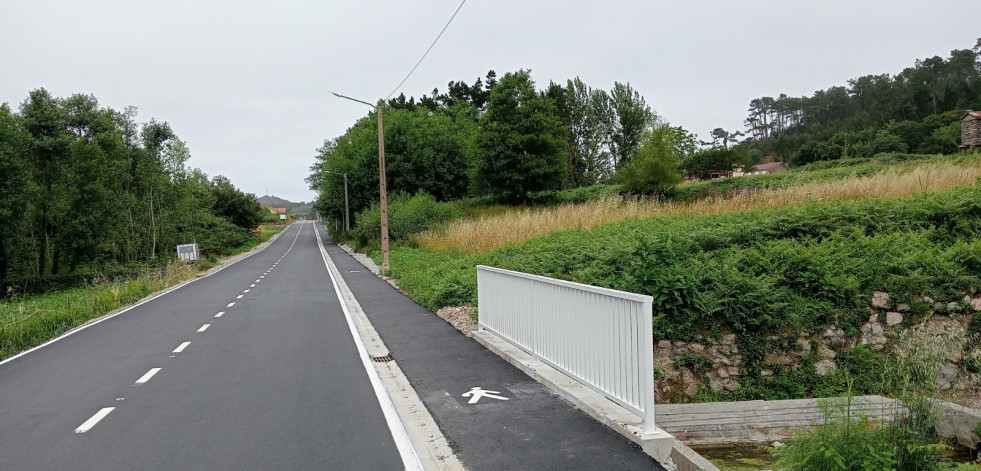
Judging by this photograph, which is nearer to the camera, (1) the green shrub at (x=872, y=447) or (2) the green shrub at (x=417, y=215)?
(1) the green shrub at (x=872, y=447)

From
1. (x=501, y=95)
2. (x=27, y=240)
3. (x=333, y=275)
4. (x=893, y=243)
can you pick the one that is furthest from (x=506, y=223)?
(x=27, y=240)

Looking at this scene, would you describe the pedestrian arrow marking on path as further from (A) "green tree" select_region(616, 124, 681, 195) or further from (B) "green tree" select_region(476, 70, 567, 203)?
(B) "green tree" select_region(476, 70, 567, 203)

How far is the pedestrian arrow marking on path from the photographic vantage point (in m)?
6.62

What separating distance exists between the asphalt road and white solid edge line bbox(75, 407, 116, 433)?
14 millimetres

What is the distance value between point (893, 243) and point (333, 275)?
24.3 meters

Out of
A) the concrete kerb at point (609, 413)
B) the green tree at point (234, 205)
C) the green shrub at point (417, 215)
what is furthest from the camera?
the green tree at point (234, 205)

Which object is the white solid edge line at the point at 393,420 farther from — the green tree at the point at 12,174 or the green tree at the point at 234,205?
the green tree at the point at 234,205

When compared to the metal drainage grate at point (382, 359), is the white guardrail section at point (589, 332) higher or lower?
higher

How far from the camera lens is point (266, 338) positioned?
11.5m

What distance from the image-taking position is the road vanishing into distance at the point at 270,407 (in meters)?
4.97

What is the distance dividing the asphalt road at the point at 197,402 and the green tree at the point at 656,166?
2947cm

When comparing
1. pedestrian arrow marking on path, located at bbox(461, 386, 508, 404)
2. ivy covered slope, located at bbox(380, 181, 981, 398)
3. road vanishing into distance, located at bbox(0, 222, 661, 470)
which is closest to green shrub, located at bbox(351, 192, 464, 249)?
road vanishing into distance, located at bbox(0, 222, 661, 470)

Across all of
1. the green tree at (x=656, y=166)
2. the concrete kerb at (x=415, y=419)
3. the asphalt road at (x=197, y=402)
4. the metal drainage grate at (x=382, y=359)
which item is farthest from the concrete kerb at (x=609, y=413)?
the green tree at (x=656, y=166)

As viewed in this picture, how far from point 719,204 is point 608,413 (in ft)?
41.5
